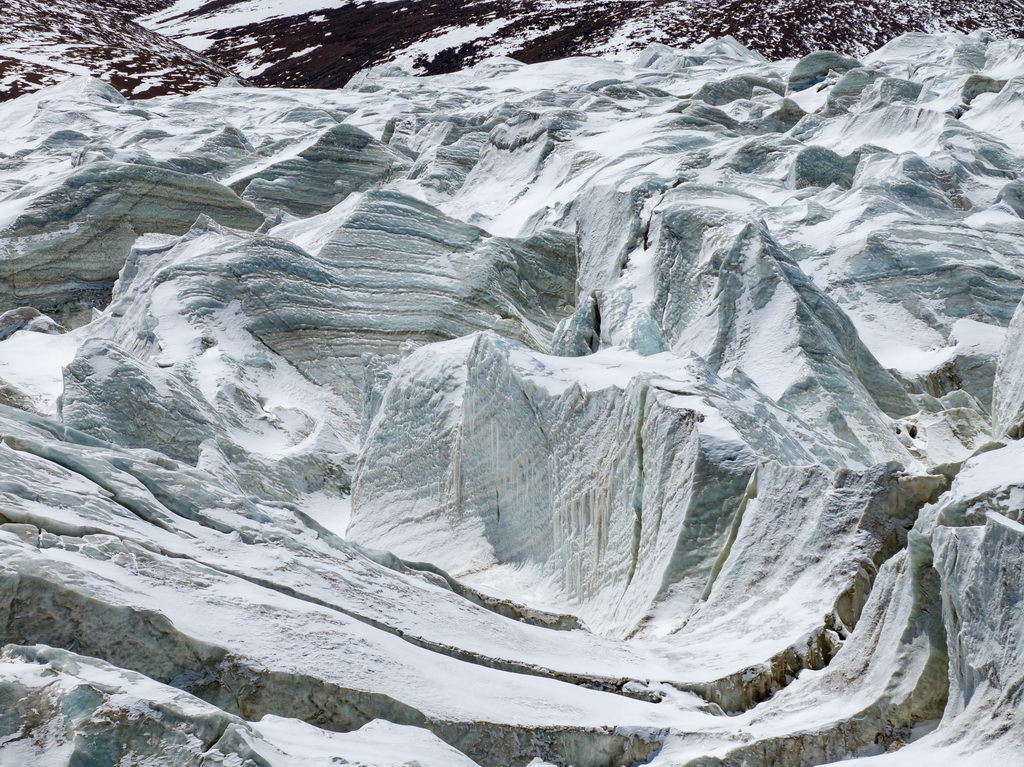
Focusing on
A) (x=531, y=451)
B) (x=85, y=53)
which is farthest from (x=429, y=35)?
(x=531, y=451)

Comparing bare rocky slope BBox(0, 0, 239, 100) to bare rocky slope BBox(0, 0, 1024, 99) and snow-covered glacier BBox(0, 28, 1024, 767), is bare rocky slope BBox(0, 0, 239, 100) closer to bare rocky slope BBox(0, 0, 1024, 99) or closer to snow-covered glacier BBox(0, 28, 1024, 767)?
bare rocky slope BBox(0, 0, 1024, 99)

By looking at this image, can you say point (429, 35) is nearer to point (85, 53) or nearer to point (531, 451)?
point (85, 53)

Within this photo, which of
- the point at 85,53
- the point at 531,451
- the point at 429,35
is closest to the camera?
the point at 531,451

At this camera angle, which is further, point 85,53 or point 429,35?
point 429,35

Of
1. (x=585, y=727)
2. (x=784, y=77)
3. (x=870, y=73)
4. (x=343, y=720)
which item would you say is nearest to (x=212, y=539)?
(x=343, y=720)

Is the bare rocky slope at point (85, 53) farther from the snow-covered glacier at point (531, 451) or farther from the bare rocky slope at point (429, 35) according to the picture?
the snow-covered glacier at point (531, 451)

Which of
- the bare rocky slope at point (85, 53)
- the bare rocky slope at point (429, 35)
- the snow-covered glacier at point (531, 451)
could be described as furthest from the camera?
the bare rocky slope at point (429, 35)

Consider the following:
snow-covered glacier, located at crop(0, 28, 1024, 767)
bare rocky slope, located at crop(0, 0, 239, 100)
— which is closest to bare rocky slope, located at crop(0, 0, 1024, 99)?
bare rocky slope, located at crop(0, 0, 239, 100)

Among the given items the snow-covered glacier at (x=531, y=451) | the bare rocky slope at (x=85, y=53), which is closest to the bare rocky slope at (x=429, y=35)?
the bare rocky slope at (x=85, y=53)

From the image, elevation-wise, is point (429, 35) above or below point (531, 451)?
below
